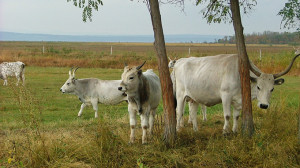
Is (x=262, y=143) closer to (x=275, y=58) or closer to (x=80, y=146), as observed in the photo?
(x=80, y=146)

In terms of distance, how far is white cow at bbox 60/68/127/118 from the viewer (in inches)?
542

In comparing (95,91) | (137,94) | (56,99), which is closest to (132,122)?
(137,94)

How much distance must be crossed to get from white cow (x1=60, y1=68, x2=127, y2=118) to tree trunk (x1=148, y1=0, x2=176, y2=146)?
640cm

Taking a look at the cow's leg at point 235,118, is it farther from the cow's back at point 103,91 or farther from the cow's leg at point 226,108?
the cow's back at point 103,91

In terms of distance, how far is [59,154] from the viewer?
680 cm

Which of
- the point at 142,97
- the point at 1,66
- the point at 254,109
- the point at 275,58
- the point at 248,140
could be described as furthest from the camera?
the point at 275,58

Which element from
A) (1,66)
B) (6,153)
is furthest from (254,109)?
(1,66)

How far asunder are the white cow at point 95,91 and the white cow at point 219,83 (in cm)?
436

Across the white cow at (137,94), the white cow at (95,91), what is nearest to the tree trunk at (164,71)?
the white cow at (137,94)

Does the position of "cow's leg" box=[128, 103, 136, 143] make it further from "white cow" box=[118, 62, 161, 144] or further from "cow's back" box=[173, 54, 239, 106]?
"cow's back" box=[173, 54, 239, 106]

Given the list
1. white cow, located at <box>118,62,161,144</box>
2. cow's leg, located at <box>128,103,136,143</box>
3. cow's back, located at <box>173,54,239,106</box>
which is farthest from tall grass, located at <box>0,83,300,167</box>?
cow's back, located at <box>173,54,239,106</box>

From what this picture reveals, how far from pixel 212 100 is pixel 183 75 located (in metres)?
1.00

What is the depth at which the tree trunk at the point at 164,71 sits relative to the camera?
730 cm

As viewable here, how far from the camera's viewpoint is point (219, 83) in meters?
8.66
